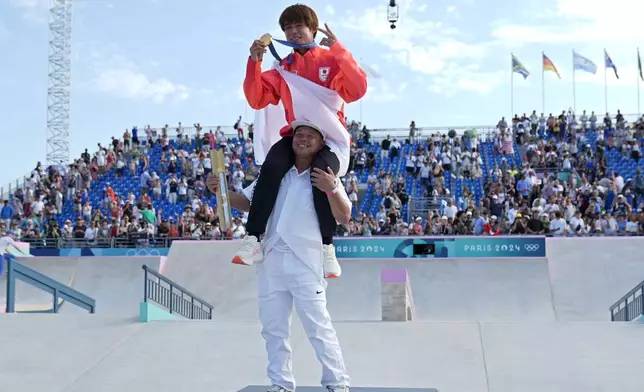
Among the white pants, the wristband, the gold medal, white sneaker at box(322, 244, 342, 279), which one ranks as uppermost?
the gold medal

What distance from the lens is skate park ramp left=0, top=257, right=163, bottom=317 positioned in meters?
20.0

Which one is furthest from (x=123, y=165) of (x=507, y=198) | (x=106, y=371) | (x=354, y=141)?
(x=106, y=371)

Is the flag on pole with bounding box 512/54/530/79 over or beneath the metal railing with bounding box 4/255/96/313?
over

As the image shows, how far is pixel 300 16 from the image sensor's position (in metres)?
5.51

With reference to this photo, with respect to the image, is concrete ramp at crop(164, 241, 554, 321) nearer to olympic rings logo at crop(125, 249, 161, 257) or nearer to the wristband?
olympic rings logo at crop(125, 249, 161, 257)

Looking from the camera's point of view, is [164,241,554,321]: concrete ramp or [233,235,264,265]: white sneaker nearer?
[233,235,264,265]: white sneaker

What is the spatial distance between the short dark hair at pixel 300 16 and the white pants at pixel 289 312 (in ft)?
4.99

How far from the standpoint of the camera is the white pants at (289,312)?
5.23 m

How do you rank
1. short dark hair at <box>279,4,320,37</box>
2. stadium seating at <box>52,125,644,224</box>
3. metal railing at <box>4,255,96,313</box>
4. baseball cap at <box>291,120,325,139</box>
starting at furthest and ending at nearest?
1. stadium seating at <box>52,125,644,224</box>
2. metal railing at <box>4,255,96,313</box>
3. short dark hair at <box>279,4,320,37</box>
4. baseball cap at <box>291,120,325,139</box>

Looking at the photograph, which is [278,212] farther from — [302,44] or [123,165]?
[123,165]

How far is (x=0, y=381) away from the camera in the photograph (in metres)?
7.35

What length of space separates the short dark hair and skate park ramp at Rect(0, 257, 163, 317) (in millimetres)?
15150

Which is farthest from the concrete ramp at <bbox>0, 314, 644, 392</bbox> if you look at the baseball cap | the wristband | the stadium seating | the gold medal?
the stadium seating

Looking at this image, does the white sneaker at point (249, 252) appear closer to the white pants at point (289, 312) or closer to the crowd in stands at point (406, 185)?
the white pants at point (289, 312)
